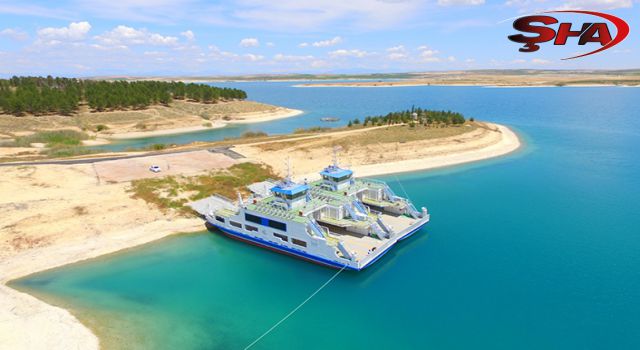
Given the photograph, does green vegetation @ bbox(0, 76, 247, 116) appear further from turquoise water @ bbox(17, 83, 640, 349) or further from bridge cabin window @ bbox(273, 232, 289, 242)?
bridge cabin window @ bbox(273, 232, 289, 242)

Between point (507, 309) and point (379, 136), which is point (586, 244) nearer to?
point (507, 309)

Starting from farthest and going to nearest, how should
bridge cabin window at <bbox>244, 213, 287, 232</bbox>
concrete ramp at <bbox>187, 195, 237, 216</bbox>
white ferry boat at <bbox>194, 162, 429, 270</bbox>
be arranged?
concrete ramp at <bbox>187, 195, 237, 216</bbox> < bridge cabin window at <bbox>244, 213, 287, 232</bbox> < white ferry boat at <bbox>194, 162, 429, 270</bbox>

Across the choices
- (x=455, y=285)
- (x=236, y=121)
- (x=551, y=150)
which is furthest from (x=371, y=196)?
(x=236, y=121)

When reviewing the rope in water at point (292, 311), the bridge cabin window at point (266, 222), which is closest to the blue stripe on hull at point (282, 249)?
the rope in water at point (292, 311)

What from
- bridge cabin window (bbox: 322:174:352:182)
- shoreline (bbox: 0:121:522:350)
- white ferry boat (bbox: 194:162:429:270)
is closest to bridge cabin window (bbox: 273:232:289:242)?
white ferry boat (bbox: 194:162:429:270)

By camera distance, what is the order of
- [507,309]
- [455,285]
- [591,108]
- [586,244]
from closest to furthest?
[507,309], [455,285], [586,244], [591,108]
